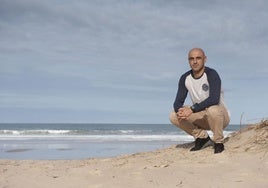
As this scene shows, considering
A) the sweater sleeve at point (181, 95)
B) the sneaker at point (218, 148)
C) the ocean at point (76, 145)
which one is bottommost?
the ocean at point (76, 145)

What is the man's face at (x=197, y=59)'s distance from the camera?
5.06 m

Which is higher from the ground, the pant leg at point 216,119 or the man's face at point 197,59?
the man's face at point 197,59

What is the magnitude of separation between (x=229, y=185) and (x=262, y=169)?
59cm

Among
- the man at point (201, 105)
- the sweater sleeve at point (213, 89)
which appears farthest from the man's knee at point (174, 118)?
the sweater sleeve at point (213, 89)

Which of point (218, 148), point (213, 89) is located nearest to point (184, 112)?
point (213, 89)

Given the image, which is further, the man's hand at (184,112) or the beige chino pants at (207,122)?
the man's hand at (184,112)

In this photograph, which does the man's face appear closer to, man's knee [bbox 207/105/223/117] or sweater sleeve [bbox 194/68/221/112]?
sweater sleeve [bbox 194/68/221/112]

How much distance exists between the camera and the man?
4.98 m

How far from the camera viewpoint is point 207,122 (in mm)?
5363

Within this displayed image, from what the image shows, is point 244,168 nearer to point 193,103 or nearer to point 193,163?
point 193,163

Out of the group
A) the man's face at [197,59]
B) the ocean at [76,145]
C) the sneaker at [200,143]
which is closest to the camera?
the man's face at [197,59]

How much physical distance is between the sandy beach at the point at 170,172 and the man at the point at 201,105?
1.09 feet

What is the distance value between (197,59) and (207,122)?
86 centimetres

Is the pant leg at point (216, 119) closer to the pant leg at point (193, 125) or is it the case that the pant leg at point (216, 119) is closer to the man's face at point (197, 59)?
the pant leg at point (193, 125)
